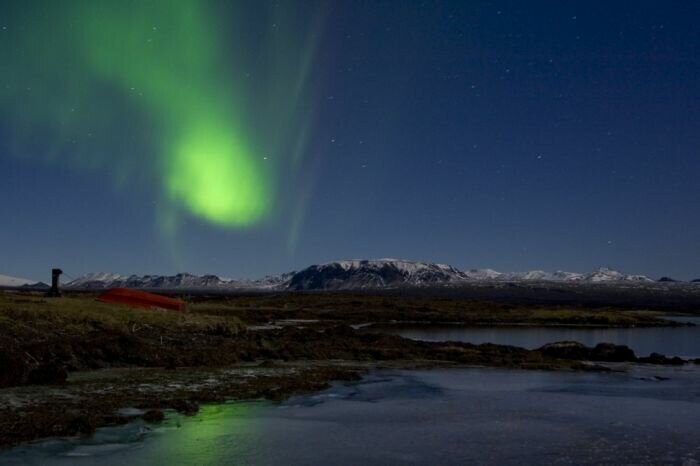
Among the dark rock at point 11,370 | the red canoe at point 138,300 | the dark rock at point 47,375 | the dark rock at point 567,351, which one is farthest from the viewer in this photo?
the red canoe at point 138,300

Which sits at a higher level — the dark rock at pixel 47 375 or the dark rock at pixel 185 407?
the dark rock at pixel 47 375

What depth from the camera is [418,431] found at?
1791 cm

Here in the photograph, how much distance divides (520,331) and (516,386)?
44875 millimetres

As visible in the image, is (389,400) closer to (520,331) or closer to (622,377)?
(622,377)

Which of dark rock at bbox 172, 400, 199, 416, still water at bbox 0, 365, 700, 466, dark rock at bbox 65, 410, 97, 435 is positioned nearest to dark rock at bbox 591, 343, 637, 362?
still water at bbox 0, 365, 700, 466

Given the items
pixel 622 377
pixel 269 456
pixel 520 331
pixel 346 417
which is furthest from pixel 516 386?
pixel 520 331

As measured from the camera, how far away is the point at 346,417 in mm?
19906

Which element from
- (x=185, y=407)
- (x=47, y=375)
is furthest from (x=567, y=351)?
(x=47, y=375)

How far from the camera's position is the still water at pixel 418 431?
14.7 metres

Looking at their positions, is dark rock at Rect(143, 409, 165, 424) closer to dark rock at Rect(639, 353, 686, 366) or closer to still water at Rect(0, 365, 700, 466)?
still water at Rect(0, 365, 700, 466)

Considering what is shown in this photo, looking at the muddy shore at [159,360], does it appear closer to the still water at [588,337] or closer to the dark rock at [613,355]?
the dark rock at [613,355]

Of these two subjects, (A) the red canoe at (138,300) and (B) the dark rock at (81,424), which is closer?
(B) the dark rock at (81,424)

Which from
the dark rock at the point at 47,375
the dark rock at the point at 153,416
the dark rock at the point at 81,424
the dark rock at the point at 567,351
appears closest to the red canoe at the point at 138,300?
the dark rock at the point at 47,375

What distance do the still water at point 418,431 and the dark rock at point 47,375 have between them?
6.88m
